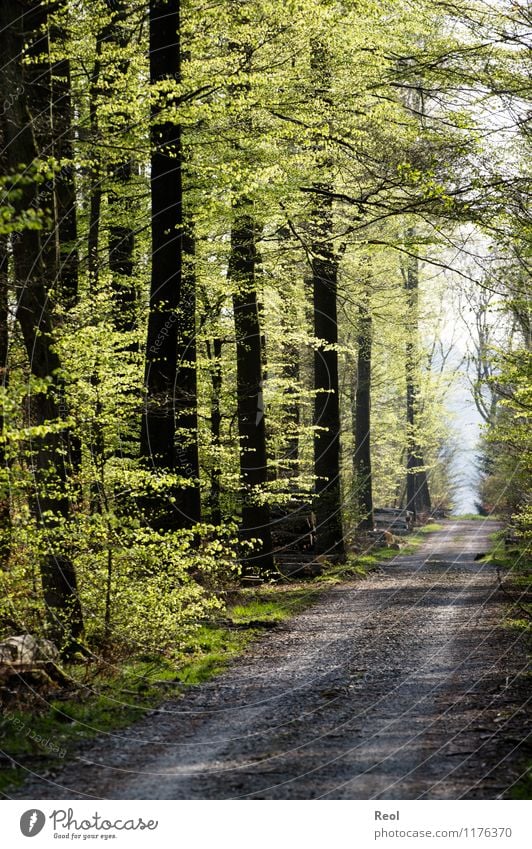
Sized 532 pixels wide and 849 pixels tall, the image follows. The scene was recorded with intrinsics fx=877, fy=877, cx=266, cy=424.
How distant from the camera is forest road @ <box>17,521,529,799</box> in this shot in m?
6.39

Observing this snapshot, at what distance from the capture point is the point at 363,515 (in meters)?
25.9

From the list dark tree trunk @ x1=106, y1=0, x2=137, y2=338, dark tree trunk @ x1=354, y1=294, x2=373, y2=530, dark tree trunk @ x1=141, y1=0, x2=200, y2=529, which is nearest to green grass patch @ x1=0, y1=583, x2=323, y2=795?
dark tree trunk @ x1=141, y1=0, x2=200, y2=529

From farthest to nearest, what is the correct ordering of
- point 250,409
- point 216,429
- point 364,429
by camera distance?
point 364,429 < point 216,429 < point 250,409

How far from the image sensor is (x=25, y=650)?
8.85 m

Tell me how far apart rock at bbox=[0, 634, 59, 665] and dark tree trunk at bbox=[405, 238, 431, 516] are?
14.2 m

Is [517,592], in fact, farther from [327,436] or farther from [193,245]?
[193,245]

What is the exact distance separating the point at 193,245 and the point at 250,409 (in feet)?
11.5

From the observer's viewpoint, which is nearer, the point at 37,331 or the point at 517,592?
the point at 37,331

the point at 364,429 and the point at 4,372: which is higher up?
the point at 4,372

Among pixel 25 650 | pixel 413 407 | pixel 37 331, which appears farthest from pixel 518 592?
pixel 413 407

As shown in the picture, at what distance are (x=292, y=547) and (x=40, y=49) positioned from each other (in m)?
13.0

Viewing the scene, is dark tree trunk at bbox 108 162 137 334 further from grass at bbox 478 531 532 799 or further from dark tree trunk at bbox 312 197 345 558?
grass at bbox 478 531 532 799

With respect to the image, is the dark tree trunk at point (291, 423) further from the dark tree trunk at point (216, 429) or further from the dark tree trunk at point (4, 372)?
the dark tree trunk at point (4, 372)

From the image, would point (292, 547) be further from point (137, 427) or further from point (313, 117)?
point (313, 117)
